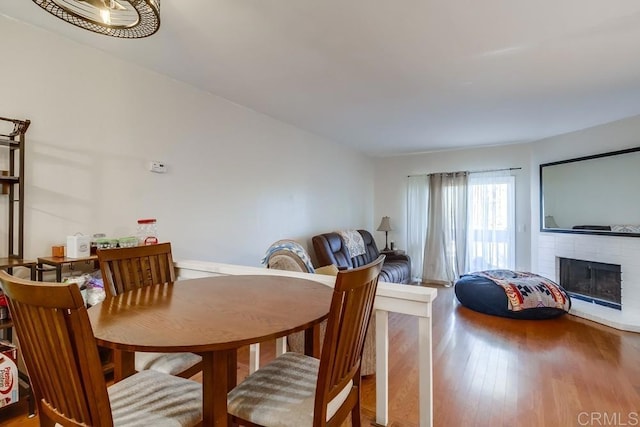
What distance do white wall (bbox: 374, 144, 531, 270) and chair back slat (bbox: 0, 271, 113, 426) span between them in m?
5.63

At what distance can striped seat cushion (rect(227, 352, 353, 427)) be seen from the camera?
3.26 ft

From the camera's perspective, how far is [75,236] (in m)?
1.99

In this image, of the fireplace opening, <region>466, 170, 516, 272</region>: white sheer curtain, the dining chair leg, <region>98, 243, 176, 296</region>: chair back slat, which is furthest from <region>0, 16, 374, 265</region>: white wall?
the fireplace opening

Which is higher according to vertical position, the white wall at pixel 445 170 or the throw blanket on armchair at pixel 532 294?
the white wall at pixel 445 170

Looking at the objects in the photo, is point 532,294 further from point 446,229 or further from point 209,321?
point 209,321

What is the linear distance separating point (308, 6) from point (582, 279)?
4742 mm

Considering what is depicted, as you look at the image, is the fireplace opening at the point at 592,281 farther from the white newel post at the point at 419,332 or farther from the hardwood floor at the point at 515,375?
the white newel post at the point at 419,332

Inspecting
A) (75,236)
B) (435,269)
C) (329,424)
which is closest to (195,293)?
(329,424)

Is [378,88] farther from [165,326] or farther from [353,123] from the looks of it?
[165,326]

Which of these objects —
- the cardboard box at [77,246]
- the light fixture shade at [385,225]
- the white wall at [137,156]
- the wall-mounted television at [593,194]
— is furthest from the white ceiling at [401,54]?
the light fixture shade at [385,225]

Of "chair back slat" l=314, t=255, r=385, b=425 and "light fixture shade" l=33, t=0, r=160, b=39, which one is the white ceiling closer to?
"light fixture shade" l=33, t=0, r=160, b=39

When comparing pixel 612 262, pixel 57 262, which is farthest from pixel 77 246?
pixel 612 262

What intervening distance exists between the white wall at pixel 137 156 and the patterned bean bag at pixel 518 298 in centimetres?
243

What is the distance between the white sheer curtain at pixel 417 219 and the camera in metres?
5.79
